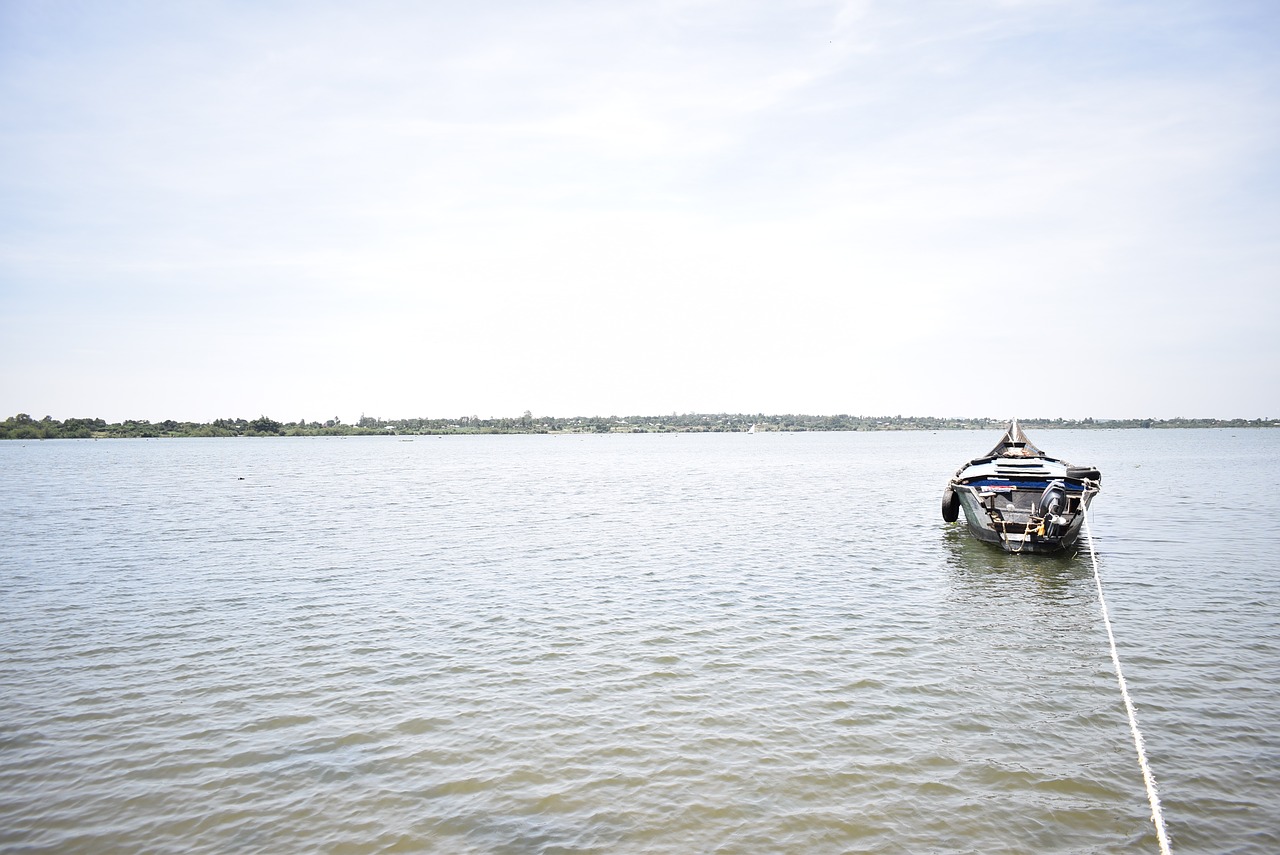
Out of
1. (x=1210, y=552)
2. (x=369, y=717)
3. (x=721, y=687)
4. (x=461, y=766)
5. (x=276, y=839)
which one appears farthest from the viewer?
(x=1210, y=552)

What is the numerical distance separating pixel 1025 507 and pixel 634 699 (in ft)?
76.7

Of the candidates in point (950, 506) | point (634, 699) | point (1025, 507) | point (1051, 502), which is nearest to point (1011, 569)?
point (1051, 502)

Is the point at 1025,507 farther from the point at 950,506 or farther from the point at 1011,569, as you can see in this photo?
the point at 1011,569

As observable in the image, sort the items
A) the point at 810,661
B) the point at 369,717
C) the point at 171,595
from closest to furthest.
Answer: the point at 369,717, the point at 810,661, the point at 171,595

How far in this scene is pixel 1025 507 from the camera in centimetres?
2916

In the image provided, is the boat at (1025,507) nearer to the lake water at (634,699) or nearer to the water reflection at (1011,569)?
the water reflection at (1011,569)

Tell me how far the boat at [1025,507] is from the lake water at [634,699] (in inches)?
31.8

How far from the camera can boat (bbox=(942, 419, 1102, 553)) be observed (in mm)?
24938

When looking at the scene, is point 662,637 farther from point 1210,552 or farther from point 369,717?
point 1210,552

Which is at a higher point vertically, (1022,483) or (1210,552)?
(1022,483)

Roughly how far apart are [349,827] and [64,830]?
117 inches

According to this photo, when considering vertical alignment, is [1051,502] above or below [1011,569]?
above

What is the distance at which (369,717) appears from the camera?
1075 cm

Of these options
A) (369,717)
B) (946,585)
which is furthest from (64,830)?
(946,585)
